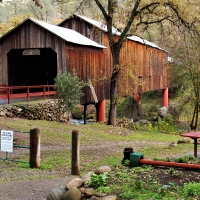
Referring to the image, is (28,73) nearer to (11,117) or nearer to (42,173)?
(11,117)

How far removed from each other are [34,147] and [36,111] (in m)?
9.99

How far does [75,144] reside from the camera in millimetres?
8430

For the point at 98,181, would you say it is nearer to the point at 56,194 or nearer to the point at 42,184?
the point at 56,194

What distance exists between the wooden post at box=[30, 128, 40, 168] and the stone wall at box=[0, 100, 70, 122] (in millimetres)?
8926

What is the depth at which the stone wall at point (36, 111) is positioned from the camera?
59.1 ft

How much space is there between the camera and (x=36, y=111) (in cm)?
1892

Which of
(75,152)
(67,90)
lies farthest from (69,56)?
(75,152)

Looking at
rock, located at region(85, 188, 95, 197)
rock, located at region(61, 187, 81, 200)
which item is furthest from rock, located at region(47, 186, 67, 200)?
rock, located at region(85, 188, 95, 197)

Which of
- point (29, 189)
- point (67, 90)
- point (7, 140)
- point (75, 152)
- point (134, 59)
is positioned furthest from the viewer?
point (134, 59)

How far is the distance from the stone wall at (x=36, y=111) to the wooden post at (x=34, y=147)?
29.3 feet

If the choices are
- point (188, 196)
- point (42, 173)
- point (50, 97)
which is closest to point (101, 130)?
point (50, 97)

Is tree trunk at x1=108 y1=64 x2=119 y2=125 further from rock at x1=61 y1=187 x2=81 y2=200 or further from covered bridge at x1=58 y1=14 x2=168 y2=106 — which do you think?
rock at x1=61 y1=187 x2=81 y2=200

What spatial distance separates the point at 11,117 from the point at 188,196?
13712mm

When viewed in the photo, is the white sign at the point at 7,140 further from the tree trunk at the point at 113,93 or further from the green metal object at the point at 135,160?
the tree trunk at the point at 113,93
